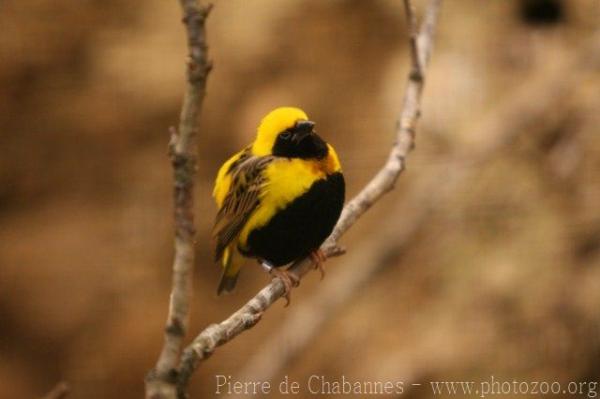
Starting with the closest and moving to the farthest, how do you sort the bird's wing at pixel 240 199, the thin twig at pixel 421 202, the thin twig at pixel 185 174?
the thin twig at pixel 185 174 → the bird's wing at pixel 240 199 → the thin twig at pixel 421 202

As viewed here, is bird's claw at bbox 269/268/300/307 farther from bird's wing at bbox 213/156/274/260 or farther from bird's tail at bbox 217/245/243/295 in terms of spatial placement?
bird's tail at bbox 217/245/243/295

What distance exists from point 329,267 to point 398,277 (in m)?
0.53

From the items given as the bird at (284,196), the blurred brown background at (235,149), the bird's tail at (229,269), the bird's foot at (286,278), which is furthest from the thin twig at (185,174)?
the blurred brown background at (235,149)

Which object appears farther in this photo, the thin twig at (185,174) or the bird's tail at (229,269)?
the bird's tail at (229,269)

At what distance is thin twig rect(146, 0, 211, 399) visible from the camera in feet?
4.20

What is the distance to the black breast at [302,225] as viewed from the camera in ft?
9.55

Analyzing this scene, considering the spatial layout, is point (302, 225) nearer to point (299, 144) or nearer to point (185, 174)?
point (299, 144)

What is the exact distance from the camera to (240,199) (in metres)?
3.06

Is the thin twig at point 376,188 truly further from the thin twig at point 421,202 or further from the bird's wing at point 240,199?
the thin twig at point 421,202

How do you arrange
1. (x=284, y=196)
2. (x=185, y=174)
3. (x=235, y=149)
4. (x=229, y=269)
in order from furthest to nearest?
1. (x=235, y=149)
2. (x=229, y=269)
3. (x=284, y=196)
4. (x=185, y=174)

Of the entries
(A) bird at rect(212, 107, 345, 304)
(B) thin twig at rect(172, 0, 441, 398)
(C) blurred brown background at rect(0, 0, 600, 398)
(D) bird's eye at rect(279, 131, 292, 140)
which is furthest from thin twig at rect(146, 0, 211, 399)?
(C) blurred brown background at rect(0, 0, 600, 398)

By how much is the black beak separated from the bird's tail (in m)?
0.61

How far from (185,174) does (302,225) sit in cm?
167

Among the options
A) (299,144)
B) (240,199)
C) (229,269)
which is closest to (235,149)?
(229,269)
